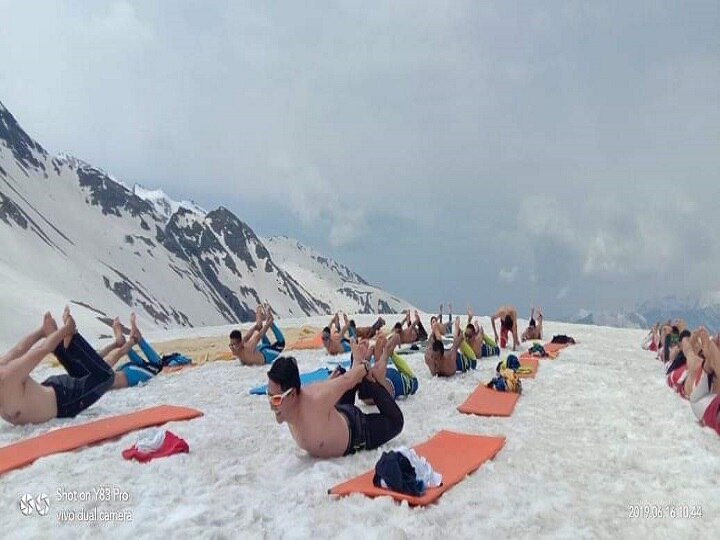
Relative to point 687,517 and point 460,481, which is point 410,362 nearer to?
point 460,481

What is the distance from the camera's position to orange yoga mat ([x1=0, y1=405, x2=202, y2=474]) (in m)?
6.05

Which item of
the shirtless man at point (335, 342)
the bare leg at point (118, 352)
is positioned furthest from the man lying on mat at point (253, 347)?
the bare leg at point (118, 352)

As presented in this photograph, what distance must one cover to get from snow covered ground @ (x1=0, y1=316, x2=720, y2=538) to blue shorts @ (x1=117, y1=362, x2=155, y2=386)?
1912mm

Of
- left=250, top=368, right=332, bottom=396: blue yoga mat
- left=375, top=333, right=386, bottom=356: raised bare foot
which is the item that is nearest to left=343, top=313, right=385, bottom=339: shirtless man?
left=250, top=368, right=332, bottom=396: blue yoga mat

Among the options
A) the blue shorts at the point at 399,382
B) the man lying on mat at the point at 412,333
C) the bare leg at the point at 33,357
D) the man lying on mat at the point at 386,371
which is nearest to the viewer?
the man lying on mat at the point at 386,371

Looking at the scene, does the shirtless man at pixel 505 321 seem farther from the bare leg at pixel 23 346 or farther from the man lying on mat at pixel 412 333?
the bare leg at pixel 23 346

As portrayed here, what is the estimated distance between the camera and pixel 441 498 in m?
4.95

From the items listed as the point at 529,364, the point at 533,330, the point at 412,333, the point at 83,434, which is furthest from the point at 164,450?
the point at 533,330

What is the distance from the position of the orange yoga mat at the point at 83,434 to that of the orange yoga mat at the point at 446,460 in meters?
3.33

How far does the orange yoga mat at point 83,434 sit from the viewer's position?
6055 mm

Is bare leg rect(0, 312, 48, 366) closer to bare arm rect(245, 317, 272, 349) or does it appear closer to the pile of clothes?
bare arm rect(245, 317, 272, 349)

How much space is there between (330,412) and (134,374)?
259 inches

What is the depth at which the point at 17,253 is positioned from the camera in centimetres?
7794

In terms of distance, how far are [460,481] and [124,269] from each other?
12670cm
